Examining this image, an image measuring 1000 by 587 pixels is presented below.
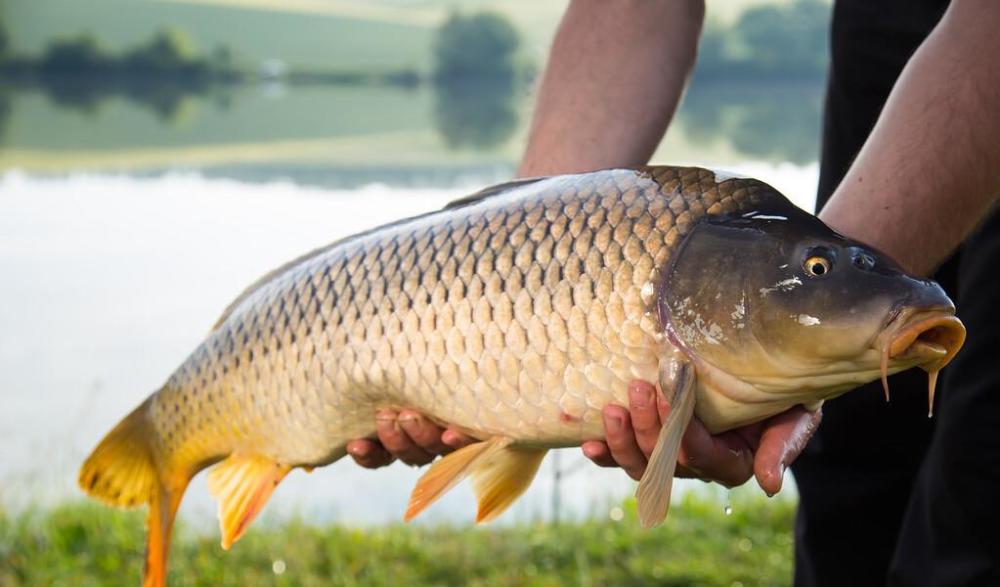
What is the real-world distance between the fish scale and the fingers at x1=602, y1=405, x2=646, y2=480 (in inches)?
0.6

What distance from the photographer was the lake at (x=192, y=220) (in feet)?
16.8

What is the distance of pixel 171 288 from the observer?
9.50m

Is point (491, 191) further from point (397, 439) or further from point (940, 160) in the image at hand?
point (940, 160)

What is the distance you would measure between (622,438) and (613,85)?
2.26ft

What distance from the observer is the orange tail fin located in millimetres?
1721

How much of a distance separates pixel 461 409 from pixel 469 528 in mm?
2306

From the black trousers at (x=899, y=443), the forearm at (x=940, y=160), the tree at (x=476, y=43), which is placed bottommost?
the black trousers at (x=899, y=443)

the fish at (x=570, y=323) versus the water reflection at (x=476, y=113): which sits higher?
the fish at (x=570, y=323)

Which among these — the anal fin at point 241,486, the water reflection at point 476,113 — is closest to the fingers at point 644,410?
the anal fin at point 241,486

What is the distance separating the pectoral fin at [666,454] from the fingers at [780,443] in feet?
0.42

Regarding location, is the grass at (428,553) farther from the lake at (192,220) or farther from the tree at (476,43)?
the tree at (476,43)

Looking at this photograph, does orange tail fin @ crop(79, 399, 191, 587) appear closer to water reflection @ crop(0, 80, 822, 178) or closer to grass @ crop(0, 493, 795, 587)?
grass @ crop(0, 493, 795, 587)

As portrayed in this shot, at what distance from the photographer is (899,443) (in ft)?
6.79

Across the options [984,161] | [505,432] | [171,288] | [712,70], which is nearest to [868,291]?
[984,161]
